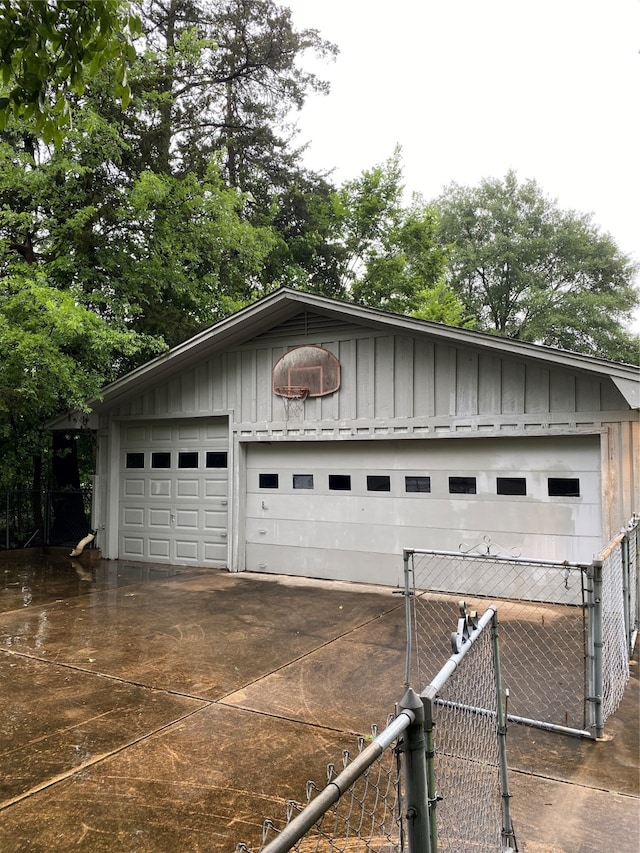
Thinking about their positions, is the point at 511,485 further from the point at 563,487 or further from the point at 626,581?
the point at 626,581

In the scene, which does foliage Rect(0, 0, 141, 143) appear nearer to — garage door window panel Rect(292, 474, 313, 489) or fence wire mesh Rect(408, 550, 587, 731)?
fence wire mesh Rect(408, 550, 587, 731)

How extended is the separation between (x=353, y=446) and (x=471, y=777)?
6.46 m

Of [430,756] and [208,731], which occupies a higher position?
[430,756]

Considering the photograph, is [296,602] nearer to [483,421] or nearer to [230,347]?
[483,421]

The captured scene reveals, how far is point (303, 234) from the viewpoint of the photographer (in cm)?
2039

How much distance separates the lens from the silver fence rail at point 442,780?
160 cm

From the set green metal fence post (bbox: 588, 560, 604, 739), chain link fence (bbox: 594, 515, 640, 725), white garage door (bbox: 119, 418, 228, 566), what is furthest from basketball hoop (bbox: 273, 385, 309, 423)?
green metal fence post (bbox: 588, 560, 604, 739)

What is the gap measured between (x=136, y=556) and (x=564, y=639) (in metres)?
7.93

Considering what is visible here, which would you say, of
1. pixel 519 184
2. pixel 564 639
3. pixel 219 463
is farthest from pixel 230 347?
pixel 519 184

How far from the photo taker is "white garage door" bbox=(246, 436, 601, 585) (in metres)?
7.62

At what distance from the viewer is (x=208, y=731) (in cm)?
398

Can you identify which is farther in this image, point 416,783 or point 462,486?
point 462,486

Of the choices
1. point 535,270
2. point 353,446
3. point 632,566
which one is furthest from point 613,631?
point 535,270

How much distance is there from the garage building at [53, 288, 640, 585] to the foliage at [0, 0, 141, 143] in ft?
19.1
